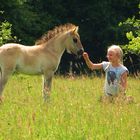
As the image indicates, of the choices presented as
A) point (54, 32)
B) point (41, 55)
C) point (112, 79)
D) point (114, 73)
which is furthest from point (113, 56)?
point (54, 32)

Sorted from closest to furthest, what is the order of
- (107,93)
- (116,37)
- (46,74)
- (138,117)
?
(138,117)
(107,93)
(46,74)
(116,37)

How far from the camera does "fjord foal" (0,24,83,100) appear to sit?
10891 mm

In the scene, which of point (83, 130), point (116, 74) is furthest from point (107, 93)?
point (83, 130)

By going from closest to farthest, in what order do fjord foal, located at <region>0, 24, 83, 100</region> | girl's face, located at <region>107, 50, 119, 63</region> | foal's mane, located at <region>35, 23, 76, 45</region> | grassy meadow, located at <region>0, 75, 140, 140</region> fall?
grassy meadow, located at <region>0, 75, 140, 140</region> < girl's face, located at <region>107, 50, 119, 63</region> < fjord foal, located at <region>0, 24, 83, 100</region> < foal's mane, located at <region>35, 23, 76, 45</region>

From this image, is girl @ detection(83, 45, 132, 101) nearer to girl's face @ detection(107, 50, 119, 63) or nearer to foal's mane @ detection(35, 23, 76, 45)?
girl's face @ detection(107, 50, 119, 63)

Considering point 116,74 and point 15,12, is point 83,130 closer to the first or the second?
point 116,74

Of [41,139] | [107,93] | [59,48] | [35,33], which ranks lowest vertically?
[41,139]

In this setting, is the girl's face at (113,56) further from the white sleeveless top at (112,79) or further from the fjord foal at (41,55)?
the fjord foal at (41,55)

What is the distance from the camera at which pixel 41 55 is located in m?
11.4

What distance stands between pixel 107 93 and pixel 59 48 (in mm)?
2689

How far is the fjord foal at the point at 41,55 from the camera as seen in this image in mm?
10891

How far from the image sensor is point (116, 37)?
103ft

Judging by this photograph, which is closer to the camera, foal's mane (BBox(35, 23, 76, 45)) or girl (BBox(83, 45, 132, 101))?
girl (BBox(83, 45, 132, 101))

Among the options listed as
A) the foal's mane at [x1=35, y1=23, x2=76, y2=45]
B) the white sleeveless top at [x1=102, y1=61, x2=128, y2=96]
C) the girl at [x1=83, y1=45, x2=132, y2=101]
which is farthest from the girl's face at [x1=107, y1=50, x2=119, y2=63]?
the foal's mane at [x1=35, y1=23, x2=76, y2=45]
